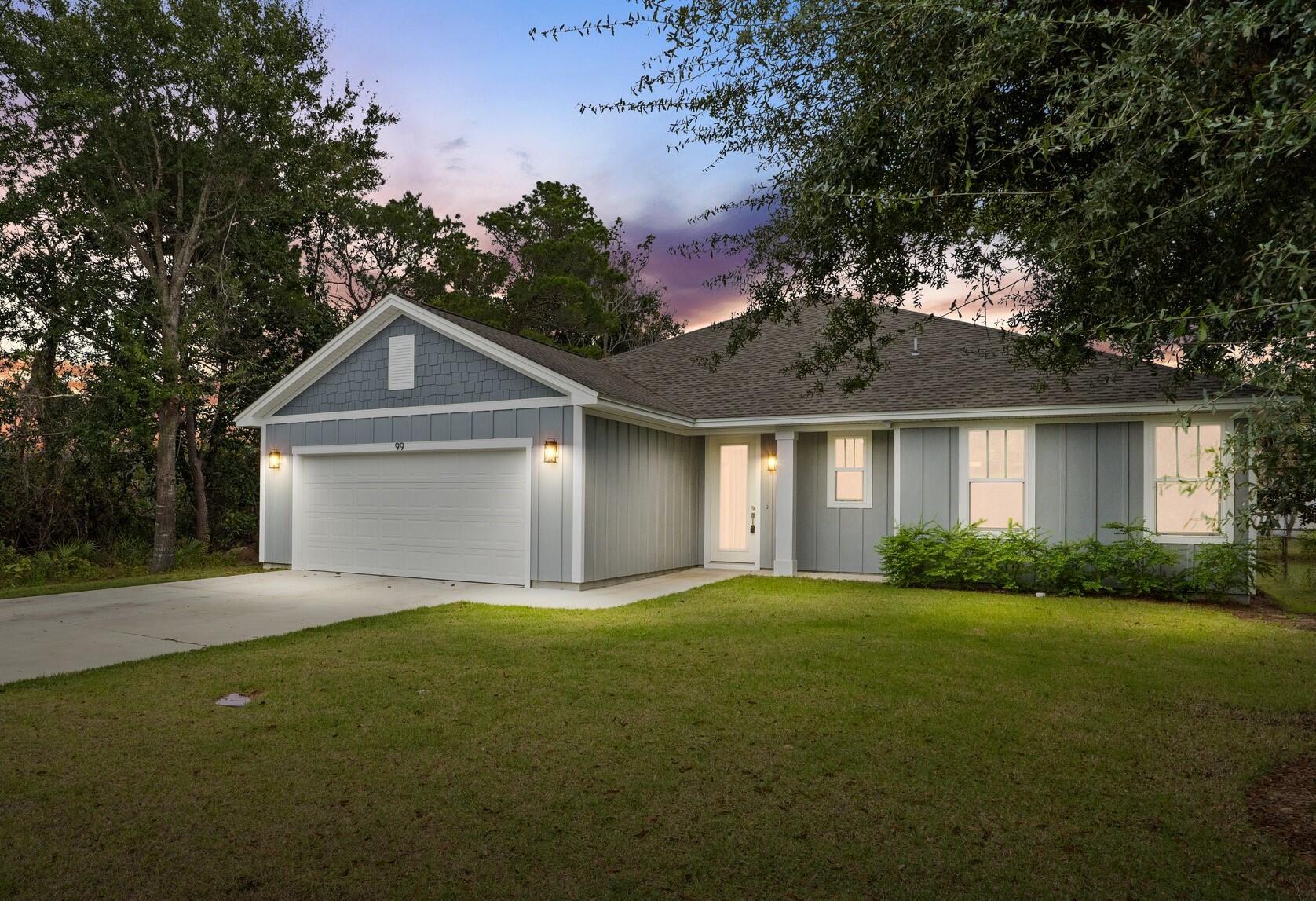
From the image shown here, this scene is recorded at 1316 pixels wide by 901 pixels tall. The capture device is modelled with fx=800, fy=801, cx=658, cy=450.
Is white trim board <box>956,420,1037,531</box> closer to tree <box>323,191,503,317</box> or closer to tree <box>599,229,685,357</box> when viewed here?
tree <box>323,191,503,317</box>

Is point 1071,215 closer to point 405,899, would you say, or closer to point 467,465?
point 405,899

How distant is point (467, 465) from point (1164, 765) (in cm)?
920

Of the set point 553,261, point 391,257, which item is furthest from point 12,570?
point 553,261

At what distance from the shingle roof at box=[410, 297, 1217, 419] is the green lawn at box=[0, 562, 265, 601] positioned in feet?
19.1

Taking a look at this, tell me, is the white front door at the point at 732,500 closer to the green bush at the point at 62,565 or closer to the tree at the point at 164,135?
the tree at the point at 164,135

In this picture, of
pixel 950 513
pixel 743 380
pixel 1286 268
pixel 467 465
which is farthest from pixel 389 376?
pixel 1286 268

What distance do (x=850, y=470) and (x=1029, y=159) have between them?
25.6ft

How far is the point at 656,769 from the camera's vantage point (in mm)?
3998

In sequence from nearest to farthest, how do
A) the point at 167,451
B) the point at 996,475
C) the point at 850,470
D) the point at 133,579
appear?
1. the point at 996,475
2. the point at 133,579
3. the point at 850,470
4. the point at 167,451

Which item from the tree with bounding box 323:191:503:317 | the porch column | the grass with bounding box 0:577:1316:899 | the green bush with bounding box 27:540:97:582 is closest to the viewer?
the grass with bounding box 0:577:1316:899

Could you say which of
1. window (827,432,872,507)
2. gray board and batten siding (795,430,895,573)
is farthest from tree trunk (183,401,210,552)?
window (827,432,872,507)

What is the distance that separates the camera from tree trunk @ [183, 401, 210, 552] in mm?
16500

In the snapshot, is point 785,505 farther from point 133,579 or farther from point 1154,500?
point 133,579

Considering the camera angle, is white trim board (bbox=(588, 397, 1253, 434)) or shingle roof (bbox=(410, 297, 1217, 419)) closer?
white trim board (bbox=(588, 397, 1253, 434))
